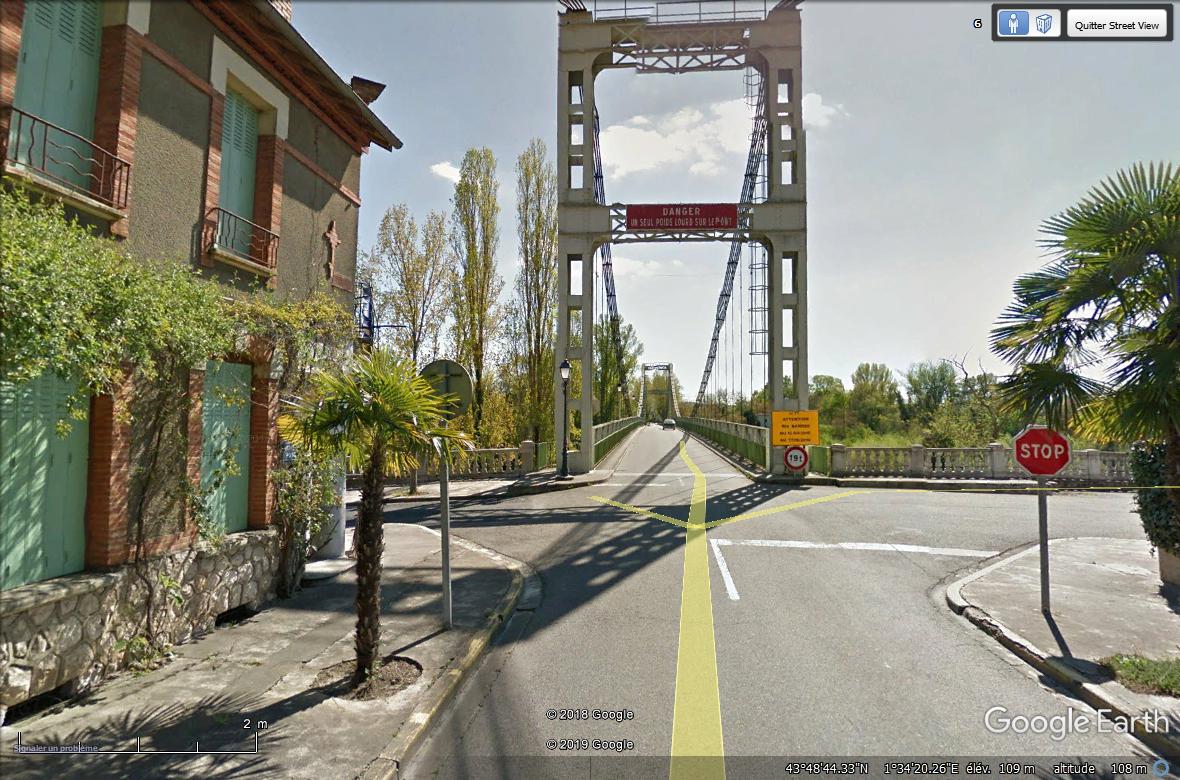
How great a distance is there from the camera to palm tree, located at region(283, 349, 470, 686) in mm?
4352

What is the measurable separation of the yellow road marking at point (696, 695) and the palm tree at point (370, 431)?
2611 mm

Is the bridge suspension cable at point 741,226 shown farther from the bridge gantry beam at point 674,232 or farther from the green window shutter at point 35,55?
the green window shutter at point 35,55

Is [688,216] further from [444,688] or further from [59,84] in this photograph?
[444,688]

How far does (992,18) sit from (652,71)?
1788cm

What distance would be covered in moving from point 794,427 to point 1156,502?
11813 mm

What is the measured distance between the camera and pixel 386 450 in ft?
15.2

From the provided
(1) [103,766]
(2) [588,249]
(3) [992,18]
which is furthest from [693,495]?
(1) [103,766]

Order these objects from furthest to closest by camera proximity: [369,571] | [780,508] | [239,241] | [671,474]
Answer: [671,474]
[780,508]
[239,241]
[369,571]

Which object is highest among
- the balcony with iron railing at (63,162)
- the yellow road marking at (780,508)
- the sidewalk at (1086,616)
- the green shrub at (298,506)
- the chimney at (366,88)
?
the chimney at (366,88)

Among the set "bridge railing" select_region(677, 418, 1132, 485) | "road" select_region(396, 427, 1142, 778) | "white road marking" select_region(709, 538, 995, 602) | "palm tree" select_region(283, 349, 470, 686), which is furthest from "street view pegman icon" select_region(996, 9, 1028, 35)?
"bridge railing" select_region(677, 418, 1132, 485)

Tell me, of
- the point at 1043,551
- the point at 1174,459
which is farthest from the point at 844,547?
the point at 1174,459

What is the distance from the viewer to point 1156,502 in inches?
263

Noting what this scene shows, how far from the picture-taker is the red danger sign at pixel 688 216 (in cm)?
1930

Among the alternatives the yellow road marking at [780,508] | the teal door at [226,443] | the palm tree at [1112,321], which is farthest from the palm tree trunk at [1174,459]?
the teal door at [226,443]
